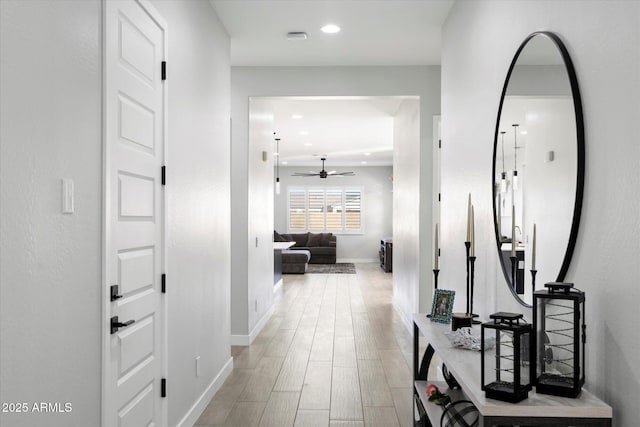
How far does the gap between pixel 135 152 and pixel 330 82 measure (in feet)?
10.8

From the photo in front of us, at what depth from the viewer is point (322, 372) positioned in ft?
14.1

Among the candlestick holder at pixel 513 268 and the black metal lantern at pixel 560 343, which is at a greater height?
the candlestick holder at pixel 513 268

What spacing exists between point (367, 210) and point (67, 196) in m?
13.3

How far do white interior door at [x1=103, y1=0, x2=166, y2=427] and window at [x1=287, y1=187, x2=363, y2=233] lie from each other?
12227 millimetres

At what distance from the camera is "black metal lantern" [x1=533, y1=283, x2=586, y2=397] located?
1.52m

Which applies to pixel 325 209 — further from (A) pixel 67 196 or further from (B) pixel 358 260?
(A) pixel 67 196

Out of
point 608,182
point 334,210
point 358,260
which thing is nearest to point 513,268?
point 608,182

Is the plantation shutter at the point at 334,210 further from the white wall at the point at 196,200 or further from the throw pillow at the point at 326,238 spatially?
the white wall at the point at 196,200

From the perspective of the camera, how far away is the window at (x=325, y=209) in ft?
48.8

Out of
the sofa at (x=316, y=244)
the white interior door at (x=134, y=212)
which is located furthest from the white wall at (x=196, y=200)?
the sofa at (x=316, y=244)

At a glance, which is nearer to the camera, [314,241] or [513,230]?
[513,230]

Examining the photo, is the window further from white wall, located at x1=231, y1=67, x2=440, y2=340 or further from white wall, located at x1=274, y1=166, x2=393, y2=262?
white wall, located at x1=231, y1=67, x2=440, y2=340

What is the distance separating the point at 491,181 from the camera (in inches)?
104

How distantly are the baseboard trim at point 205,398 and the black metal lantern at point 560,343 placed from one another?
6.84 ft
